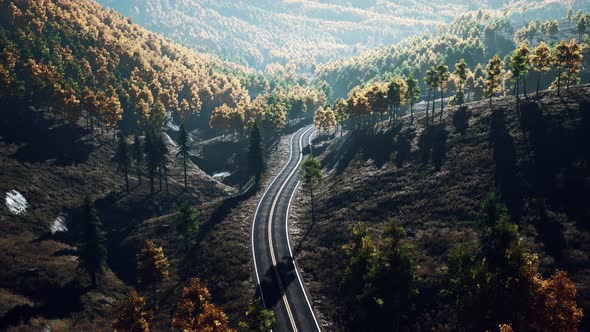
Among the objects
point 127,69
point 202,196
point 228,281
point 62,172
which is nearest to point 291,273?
point 228,281

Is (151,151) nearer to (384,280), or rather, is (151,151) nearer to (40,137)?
(40,137)

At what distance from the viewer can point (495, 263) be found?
36125 millimetres

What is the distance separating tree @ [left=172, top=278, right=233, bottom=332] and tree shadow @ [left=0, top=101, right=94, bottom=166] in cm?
6855

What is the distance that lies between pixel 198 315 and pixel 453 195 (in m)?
45.3

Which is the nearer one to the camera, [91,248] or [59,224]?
[91,248]

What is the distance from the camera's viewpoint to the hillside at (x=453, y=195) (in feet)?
150

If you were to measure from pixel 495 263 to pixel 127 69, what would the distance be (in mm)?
180932

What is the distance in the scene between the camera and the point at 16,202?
70.8m

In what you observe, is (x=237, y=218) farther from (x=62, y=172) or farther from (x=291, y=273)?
(x=62, y=172)

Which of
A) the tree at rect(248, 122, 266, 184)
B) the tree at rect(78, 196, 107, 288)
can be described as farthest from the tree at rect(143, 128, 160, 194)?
the tree at rect(78, 196, 107, 288)

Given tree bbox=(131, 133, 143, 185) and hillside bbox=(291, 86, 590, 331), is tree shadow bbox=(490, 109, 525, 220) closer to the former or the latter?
hillside bbox=(291, 86, 590, 331)

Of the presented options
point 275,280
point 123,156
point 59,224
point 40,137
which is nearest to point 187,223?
point 275,280

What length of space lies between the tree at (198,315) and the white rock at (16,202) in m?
47.2

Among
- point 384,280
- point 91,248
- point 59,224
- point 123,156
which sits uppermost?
point 123,156
